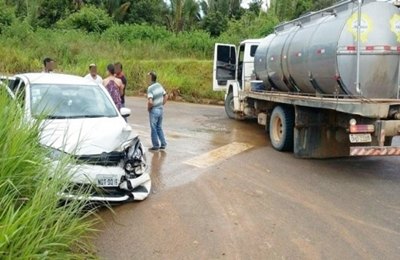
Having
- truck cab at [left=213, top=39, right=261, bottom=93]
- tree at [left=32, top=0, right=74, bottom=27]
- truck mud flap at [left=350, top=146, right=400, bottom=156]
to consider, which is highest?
tree at [left=32, top=0, right=74, bottom=27]

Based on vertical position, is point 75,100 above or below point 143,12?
below

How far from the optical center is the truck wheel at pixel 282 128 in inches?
383

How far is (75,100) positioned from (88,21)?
101ft

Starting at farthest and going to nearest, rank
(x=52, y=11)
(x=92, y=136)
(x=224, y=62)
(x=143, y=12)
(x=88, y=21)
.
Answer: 1. (x=143, y=12)
2. (x=52, y=11)
3. (x=88, y=21)
4. (x=224, y=62)
5. (x=92, y=136)

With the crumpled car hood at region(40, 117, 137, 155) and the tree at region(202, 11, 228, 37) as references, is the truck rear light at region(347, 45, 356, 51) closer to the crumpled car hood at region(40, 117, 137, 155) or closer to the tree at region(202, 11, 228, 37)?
the crumpled car hood at region(40, 117, 137, 155)

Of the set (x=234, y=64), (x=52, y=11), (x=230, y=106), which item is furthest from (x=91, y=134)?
(x=52, y=11)

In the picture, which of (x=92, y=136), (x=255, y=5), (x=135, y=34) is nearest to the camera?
(x=92, y=136)

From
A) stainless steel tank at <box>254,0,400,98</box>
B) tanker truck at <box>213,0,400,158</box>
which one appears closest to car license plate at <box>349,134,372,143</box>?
tanker truck at <box>213,0,400,158</box>

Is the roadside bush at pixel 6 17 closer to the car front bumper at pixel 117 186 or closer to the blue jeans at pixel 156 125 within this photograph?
the blue jeans at pixel 156 125

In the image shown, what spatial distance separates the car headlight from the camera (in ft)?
19.9

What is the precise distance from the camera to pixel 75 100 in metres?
7.05

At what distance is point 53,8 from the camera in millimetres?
39562

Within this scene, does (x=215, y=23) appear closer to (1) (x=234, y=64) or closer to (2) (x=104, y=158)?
(1) (x=234, y=64)

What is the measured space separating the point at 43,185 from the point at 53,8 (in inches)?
1544
